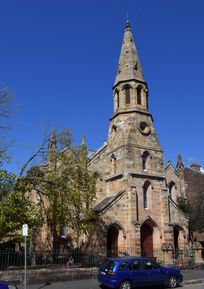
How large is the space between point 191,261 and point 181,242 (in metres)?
5.14

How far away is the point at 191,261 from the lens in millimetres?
28094

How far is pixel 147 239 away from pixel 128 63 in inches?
666

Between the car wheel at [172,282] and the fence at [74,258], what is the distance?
6.15 metres

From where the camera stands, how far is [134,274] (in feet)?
55.9

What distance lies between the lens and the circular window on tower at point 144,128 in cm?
3388

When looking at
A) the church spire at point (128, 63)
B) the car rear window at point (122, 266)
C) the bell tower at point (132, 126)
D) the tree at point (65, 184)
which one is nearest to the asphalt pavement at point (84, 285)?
the car rear window at point (122, 266)

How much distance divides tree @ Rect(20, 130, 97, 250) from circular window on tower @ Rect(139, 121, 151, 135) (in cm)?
889

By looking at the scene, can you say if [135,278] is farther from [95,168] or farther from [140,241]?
[95,168]

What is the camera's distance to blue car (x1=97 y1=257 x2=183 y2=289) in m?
16.5

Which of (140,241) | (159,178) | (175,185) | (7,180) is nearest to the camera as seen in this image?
(7,180)

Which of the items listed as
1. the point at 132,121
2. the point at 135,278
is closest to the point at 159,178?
the point at 132,121

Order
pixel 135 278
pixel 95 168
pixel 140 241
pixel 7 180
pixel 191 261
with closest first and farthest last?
pixel 135 278, pixel 7 180, pixel 191 261, pixel 140 241, pixel 95 168

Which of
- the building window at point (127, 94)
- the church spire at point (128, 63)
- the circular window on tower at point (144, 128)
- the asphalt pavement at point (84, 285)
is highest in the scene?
the church spire at point (128, 63)

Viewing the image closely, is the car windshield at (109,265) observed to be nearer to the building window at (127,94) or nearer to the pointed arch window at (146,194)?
the pointed arch window at (146,194)
